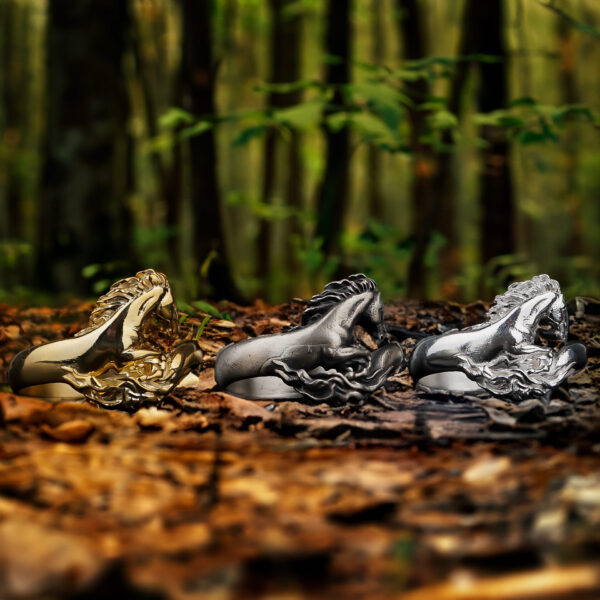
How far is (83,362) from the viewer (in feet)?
11.6

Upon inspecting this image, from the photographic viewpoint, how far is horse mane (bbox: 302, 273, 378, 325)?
147 inches

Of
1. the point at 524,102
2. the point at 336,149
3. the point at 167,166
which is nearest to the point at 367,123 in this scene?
the point at 336,149

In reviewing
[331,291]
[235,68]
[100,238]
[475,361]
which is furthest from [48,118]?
[235,68]

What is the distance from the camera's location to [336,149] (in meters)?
6.35

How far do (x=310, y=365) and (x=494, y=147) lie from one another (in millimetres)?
4743

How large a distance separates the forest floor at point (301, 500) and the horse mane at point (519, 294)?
53cm

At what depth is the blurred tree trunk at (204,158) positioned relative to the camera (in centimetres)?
600

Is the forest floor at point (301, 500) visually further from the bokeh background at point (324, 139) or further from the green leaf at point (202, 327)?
the bokeh background at point (324, 139)

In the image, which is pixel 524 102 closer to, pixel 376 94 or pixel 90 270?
pixel 376 94

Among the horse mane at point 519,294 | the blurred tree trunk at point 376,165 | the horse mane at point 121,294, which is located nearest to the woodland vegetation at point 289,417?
the horse mane at point 121,294

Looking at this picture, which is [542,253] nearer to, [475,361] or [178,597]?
[475,361]

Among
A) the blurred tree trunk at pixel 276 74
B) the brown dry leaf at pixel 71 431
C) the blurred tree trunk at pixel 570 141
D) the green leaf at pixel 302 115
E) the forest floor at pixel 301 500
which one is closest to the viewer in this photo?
the forest floor at pixel 301 500

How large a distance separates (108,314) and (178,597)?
237 centimetres

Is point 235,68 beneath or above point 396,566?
above
